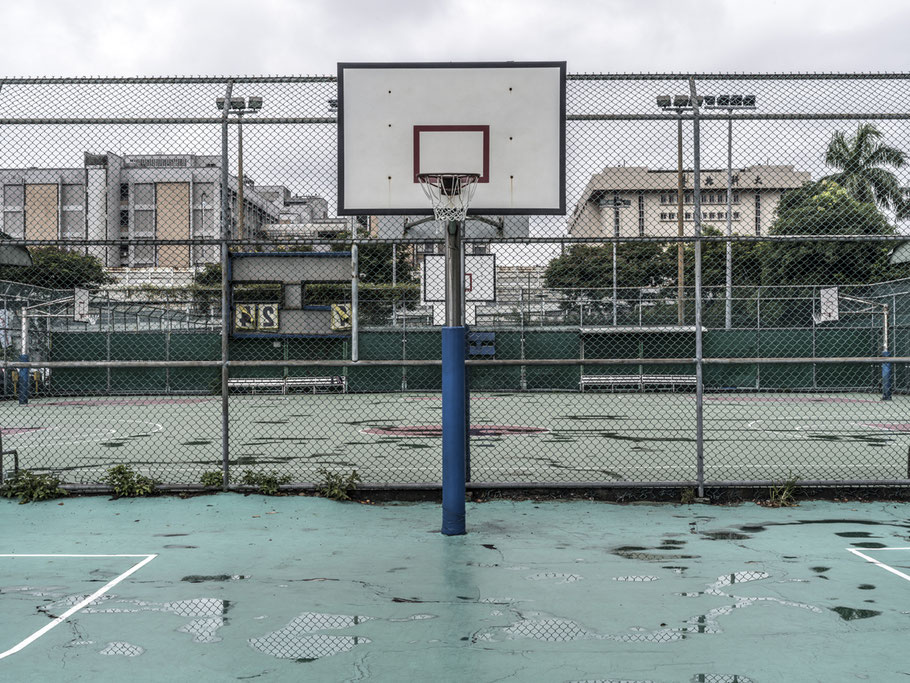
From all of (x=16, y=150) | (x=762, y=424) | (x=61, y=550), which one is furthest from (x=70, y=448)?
(x=762, y=424)

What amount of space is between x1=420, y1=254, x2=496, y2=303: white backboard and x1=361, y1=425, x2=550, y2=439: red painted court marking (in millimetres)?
5214

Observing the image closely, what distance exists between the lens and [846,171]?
8.62 meters

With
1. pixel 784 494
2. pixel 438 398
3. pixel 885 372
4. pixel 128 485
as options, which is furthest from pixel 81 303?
pixel 885 372

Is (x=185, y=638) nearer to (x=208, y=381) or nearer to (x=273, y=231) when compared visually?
(x=273, y=231)

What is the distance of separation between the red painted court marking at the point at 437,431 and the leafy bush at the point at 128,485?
641 centimetres

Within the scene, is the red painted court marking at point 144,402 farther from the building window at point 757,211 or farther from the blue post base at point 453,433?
the blue post base at point 453,433

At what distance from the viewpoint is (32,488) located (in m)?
8.26

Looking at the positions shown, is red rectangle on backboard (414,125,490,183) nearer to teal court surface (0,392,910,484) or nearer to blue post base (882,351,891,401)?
teal court surface (0,392,910,484)

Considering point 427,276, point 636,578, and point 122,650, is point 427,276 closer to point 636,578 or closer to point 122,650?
point 636,578

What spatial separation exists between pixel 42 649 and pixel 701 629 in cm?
340

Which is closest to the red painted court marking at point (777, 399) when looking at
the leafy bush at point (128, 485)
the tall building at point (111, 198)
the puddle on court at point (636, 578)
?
the tall building at point (111, 198)

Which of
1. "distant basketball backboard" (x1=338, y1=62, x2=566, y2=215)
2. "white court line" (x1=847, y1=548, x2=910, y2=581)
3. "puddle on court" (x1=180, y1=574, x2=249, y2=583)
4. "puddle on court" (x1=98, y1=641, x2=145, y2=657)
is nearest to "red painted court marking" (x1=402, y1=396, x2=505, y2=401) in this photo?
"distant basketball backboard" (x1=338, y1=62, x2=566, y2=215)

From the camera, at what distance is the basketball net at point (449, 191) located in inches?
283

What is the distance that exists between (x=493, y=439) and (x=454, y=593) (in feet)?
28.0
